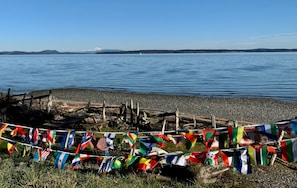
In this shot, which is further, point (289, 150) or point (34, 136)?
point (34, 136)

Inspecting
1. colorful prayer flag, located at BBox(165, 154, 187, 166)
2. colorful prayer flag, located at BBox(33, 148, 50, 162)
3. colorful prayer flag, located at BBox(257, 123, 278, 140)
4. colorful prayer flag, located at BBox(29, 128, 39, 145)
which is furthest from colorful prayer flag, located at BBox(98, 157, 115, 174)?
colorful prayer flag, located at BBox(257, 123, 278, 140)

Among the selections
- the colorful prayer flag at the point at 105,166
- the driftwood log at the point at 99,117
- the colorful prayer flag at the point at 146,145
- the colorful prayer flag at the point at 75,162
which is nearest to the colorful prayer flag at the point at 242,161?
the colorful prayer flag at the point at 146,145

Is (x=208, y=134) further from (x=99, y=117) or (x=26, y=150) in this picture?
(x=99, y=117)

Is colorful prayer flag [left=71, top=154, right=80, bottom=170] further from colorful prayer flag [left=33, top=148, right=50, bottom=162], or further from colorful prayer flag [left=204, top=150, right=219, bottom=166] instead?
colorful prayer flag [left=204, top=150, right=219, bottom=166]

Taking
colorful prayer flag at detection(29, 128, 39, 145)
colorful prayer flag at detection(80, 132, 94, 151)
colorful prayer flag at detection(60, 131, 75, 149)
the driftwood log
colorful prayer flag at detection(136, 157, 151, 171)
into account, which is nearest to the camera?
colorful prayer flag at detection(136, 157, 151, 171)

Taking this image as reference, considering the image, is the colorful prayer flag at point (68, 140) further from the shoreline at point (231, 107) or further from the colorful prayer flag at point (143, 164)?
the shoreline at point (231, 107)

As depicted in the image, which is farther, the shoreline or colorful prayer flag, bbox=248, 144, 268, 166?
the shoreline

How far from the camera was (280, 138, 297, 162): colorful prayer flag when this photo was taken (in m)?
7.12

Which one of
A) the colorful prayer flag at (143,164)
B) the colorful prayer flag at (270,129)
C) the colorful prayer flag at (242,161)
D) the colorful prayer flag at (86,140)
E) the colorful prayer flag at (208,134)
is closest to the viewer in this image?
the colorful prayer flag at (270,129)

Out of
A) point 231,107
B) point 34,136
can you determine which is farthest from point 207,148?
point 231,107

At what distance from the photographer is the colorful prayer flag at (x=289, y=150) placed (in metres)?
7.12

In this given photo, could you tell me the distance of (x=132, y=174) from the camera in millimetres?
8984

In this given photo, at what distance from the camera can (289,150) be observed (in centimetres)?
719

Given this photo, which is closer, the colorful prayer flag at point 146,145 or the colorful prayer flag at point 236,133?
the colorful prayer flag at point 236,133
